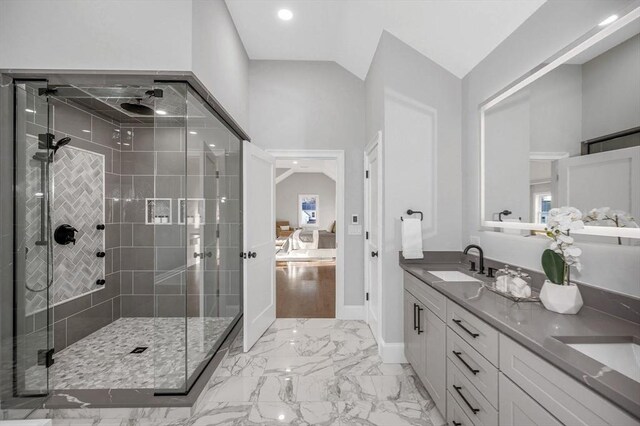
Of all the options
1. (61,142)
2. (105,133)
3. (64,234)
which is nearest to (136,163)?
(105,133)

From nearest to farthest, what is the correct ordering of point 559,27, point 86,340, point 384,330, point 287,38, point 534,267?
point 559,27 → point 534,267 → point 384,330 → point 86,340 → point 287,38

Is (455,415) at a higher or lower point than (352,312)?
higher

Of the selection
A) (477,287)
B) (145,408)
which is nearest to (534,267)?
(477,287)

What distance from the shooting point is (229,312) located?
9.88 ft

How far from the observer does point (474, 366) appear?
4.58ft

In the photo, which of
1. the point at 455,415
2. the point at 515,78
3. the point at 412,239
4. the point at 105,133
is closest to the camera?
the point at 455,415

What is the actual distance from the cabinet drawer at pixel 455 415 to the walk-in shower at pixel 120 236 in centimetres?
170

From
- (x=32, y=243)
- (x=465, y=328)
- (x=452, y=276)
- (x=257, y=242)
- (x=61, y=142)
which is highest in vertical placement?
(x=61, y=142)

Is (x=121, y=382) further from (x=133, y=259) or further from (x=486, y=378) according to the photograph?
(x=486, y=378)

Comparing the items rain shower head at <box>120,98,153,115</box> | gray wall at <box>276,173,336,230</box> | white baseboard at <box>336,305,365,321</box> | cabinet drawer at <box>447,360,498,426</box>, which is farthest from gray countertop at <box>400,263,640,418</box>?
gray wall at <box>276,173,336,230</box>

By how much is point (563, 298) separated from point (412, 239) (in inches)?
46.4

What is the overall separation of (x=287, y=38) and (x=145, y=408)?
137 inches

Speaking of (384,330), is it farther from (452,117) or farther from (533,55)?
(533,55)

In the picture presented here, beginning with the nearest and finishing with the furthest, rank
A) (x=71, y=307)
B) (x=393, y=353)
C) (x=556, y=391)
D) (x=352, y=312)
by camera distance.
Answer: (x=556, y=391)
(x=393, y=353)
(x=71, y=307)
(x=352, y=312)
